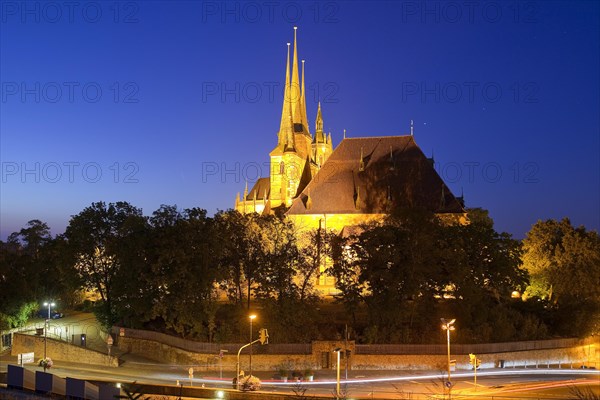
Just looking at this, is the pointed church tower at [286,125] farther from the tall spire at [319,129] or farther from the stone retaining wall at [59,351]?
the stone retaining wall at [59,351]

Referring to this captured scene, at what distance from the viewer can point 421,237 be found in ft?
159

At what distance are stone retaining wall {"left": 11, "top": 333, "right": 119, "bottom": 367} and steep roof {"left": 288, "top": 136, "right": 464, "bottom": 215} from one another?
117 ft

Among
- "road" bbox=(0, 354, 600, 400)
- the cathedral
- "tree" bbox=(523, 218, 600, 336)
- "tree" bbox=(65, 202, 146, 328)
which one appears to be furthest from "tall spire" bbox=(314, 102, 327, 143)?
"road" bbox=(0, 354, 600, 400)

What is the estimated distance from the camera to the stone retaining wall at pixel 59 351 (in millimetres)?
45781

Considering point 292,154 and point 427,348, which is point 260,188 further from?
point 427,348

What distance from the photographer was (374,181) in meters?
78.6

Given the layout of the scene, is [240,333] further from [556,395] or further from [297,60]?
[297,60]

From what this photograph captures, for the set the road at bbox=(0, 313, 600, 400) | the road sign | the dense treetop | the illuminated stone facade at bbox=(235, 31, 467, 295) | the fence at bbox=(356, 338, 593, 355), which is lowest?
the road at bbox=(0, 313, 600, 400)

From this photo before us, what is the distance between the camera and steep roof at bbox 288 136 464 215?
76.6 metres

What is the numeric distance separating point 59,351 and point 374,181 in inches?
1659

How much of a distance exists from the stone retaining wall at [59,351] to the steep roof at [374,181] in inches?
1408

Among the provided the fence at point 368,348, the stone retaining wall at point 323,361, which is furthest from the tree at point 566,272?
the stone retaining wall at point 323,361

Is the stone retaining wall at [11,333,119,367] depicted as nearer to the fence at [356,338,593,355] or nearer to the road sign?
the road sign

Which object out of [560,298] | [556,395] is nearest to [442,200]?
[560,298]
